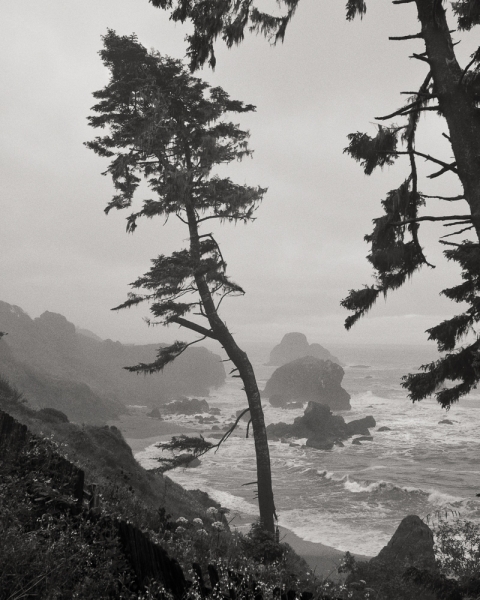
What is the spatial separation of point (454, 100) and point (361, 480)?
29.9 metres

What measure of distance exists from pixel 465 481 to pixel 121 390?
206ft

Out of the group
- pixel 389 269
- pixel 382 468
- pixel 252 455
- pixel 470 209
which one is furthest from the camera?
pixel 252 455

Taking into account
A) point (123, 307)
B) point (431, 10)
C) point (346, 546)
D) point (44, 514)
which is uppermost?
point (431, 10)

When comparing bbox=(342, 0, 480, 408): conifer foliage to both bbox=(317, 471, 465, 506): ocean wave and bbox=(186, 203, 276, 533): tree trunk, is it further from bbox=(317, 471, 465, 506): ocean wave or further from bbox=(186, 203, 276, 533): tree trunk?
bbox=(317, 471, 465, 506): ocean wave

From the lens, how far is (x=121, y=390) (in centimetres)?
7825

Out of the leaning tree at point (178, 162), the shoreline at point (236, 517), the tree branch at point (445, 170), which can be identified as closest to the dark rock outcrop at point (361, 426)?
the shoreline at point (236, 517)

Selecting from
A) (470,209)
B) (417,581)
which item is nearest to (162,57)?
(470,209)

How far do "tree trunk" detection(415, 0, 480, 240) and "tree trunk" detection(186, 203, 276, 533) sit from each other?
6.70 metres

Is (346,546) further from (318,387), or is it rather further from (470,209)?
(318,387)

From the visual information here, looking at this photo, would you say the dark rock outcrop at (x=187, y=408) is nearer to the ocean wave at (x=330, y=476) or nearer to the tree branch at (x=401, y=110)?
the ocean wave at (x=330, y=476)

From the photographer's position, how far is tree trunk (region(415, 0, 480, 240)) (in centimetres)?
590

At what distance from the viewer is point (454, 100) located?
239 inches

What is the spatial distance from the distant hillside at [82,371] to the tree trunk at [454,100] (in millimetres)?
54057

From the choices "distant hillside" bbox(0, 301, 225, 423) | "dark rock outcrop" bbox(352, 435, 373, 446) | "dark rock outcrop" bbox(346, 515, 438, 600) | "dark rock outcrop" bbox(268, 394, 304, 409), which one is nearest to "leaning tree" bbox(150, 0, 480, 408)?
"dark rock outcrop" bbox(346, 515, 438, 600)
